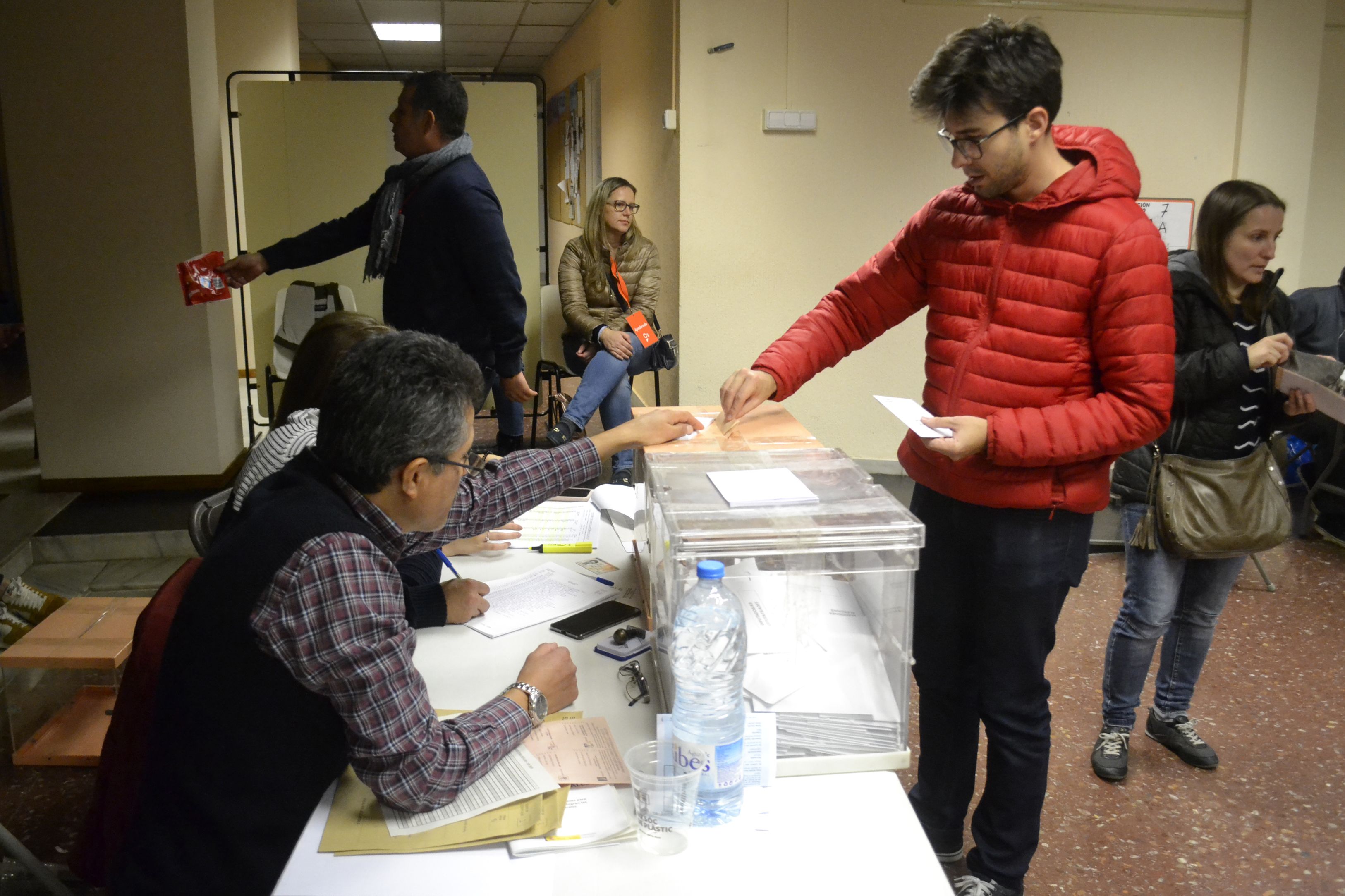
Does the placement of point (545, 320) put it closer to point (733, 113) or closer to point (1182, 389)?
point (733, 113)

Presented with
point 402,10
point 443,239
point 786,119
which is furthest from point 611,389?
point 402,10

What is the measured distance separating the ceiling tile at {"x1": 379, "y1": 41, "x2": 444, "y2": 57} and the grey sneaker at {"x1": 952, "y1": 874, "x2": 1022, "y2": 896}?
9854 mm

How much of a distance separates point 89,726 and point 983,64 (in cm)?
260

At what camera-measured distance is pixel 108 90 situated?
4.03 metres

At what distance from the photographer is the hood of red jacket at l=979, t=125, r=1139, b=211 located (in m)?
1.56

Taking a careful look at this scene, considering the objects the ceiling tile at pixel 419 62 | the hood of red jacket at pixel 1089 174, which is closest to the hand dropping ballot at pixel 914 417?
the hood of red jacket at pixel 1089 174

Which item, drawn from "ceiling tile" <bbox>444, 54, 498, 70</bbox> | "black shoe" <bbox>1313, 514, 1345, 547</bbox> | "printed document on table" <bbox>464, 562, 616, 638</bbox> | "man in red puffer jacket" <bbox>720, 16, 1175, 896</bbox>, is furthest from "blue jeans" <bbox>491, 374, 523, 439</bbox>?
"ceiling tile" <bbox>444, 54, 498, 70</bbox>

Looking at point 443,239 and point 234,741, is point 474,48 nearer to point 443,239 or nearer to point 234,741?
point 443,239

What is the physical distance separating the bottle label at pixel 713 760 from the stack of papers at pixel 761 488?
33 centimetres

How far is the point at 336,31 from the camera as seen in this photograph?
30.8 feet

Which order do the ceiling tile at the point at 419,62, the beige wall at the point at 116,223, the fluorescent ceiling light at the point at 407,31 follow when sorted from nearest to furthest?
the beige wall at the point at 116,223 < the fluorescent ceiling light at the point at 407,31 < the ceiling tile at the point at 419,62

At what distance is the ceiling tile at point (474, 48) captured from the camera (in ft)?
32.8

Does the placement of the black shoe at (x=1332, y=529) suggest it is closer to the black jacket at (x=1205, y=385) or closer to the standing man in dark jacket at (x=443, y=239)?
the black jacket at (x=1205, y=385)

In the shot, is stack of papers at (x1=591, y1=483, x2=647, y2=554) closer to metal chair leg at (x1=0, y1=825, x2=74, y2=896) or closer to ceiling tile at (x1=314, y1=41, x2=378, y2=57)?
metal chair leg at (x1=0, y1=825, x2=74, y2=896)
